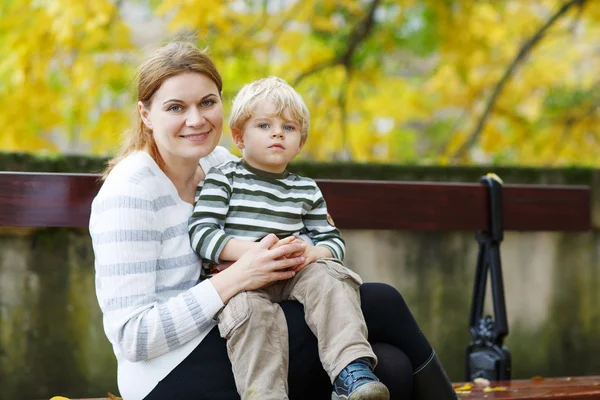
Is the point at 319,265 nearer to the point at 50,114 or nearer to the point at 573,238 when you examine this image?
the point at 573,238

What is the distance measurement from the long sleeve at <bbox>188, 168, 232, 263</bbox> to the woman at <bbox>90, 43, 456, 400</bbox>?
0.19ft

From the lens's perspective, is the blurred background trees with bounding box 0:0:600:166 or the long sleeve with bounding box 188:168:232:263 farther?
the blurred background trees with bounding box 0:0:600:166

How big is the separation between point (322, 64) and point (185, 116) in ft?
12.6

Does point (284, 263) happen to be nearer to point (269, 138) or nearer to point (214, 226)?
point (214, 226)

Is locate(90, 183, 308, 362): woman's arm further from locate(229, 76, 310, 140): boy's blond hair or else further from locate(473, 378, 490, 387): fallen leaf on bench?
locate(473, 378, 490, 387): fallen leaf on bench

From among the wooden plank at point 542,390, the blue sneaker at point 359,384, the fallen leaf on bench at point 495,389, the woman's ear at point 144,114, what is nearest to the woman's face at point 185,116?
the woman's ear at point 144,114

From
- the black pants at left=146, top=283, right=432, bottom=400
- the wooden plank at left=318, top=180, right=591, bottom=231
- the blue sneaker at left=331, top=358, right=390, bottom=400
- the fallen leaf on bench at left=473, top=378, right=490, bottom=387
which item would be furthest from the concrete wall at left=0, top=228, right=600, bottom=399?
the blue sneaker at left=331, top=358, right=390, bottom=400

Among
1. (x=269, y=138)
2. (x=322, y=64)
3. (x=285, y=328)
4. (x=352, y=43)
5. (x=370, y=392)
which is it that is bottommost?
(x=370, y=392)

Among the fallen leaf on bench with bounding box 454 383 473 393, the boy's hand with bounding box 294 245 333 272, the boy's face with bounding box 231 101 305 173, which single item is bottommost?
the fallen leaf on bench with bounding box 454 383 473 393

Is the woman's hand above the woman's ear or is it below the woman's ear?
below

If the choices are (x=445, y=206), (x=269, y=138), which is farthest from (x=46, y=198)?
(x=445, y=206)

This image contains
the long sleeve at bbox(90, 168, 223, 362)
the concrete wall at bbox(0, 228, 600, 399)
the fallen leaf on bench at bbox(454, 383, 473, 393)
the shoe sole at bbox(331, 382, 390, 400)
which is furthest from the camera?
the concrete wall at bbox(0, 228, 600, 399)

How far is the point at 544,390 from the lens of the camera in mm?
2729

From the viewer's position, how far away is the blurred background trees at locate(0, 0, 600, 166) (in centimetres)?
511
